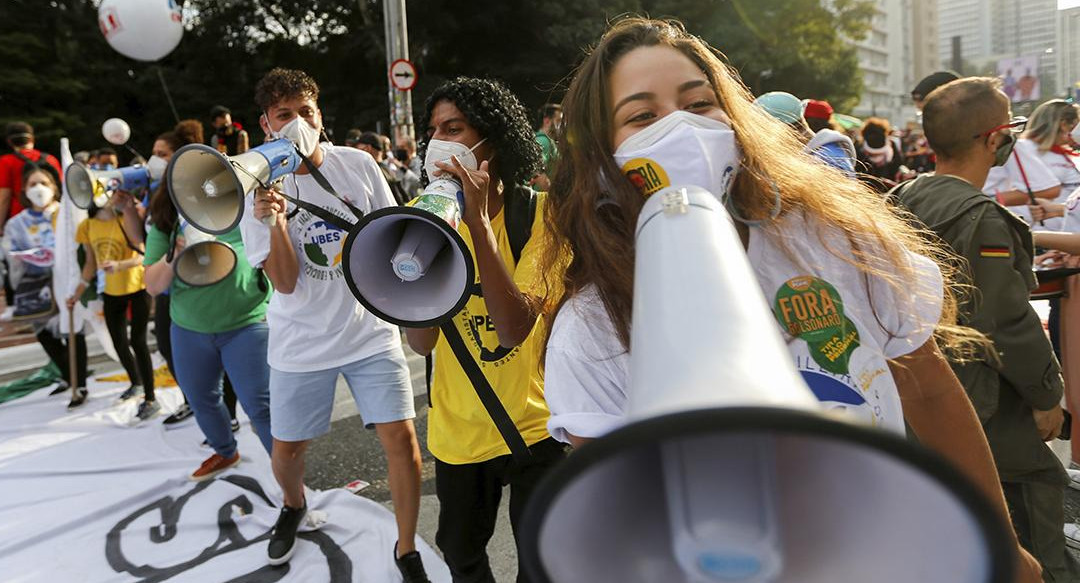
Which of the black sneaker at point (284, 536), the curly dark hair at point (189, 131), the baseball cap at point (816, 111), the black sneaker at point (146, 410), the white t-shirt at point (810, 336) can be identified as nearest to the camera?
the white t-shirt at point (810, 336)

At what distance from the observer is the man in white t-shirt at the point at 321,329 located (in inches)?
105

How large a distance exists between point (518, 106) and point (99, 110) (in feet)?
62.2

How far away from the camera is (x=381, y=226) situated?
1.58 m

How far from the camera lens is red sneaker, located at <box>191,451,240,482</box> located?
3.73 meters

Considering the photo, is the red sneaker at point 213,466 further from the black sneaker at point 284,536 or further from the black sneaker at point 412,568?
the black sneaker at point 412,568

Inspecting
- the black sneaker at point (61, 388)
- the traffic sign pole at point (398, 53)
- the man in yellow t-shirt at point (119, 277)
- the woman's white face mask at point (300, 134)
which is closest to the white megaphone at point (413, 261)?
the woman's white face mask at point (300, 134)

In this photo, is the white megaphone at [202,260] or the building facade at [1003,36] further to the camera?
the building facade at [1003,36]

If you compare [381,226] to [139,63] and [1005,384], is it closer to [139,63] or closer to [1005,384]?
[1005,384]

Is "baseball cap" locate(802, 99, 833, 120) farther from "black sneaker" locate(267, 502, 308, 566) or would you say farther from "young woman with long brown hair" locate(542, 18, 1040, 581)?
"black sneaker" locate(267, 502, 308, 566)

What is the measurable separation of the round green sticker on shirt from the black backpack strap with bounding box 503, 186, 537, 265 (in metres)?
1.10

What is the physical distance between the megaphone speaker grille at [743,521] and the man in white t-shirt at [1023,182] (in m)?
4.46

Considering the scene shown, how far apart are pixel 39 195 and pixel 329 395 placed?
162 inches

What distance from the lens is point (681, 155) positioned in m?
1.01

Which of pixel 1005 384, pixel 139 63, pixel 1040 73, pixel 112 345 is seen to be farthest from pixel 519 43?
pixel 1005 384
